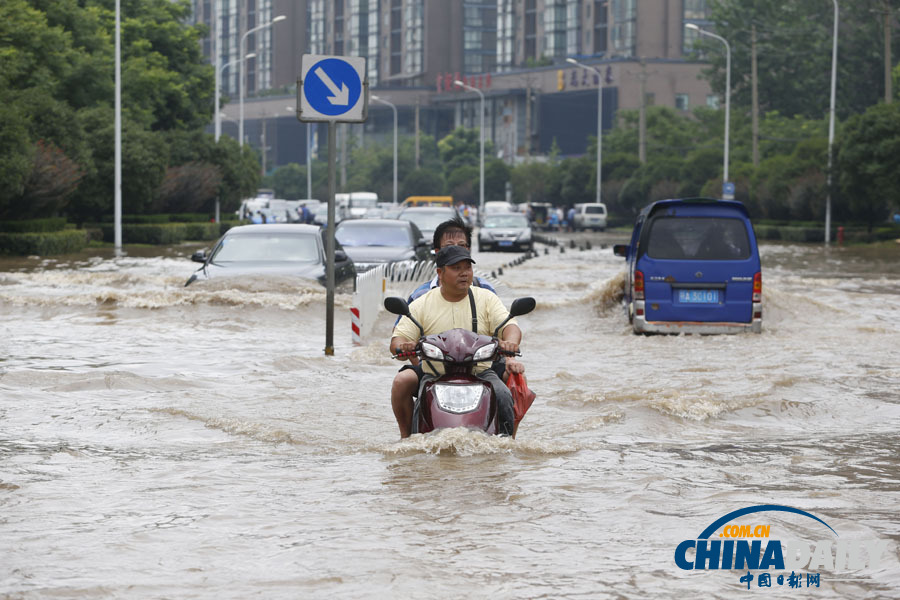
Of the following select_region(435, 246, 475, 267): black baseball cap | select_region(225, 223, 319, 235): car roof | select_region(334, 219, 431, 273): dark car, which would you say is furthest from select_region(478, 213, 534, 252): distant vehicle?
select_region(435, 246, 475, 267): black baseball cap

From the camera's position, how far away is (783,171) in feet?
190

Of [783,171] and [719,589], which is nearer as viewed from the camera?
[719,589]

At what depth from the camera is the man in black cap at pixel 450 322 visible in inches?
305

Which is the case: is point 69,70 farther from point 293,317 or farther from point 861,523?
point 861,523

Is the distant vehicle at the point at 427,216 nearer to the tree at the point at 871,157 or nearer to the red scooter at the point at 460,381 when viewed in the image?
the tree at the point at 871,157

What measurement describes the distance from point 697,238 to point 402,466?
9445mm

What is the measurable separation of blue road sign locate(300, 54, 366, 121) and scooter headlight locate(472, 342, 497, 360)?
615cm

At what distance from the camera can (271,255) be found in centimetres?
2016

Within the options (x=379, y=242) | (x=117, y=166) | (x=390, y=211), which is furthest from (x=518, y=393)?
(x=390, y=211)

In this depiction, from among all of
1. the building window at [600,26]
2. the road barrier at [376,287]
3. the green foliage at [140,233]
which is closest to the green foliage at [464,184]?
the building window at [600,26]

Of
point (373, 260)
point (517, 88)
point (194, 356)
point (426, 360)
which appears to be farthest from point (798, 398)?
point (517, 88)

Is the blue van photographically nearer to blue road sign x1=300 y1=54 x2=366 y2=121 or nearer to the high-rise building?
blue road sign x1=300 y1=54 x2=366 y2=121

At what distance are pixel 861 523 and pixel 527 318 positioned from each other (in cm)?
1433

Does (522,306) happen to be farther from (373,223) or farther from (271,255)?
(373,223)
